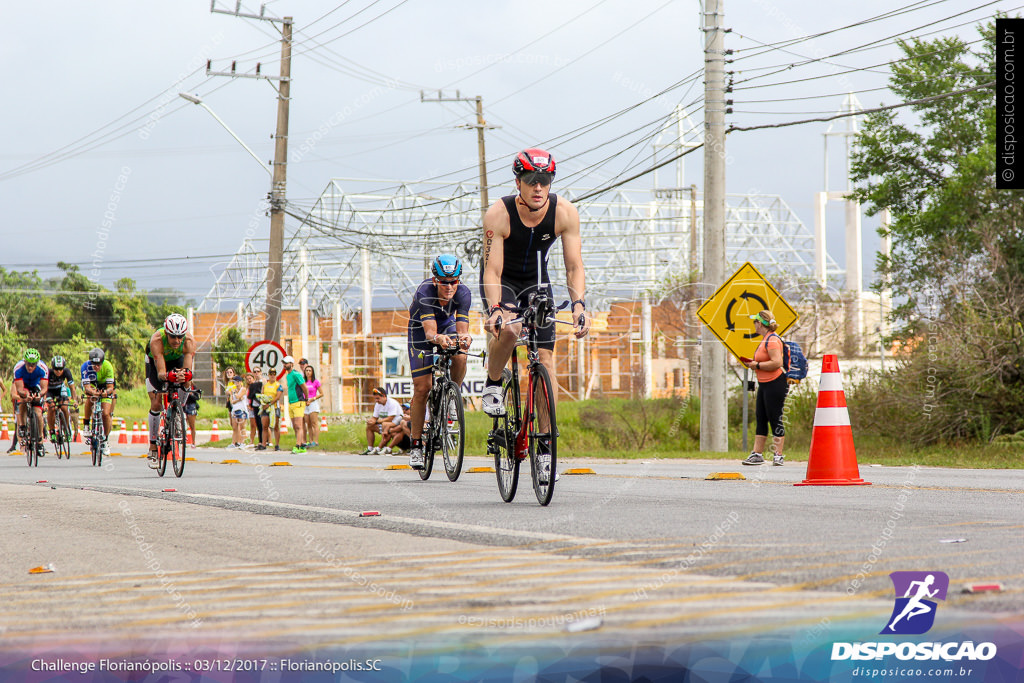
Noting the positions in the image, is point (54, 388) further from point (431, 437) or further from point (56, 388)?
point (431, 437)

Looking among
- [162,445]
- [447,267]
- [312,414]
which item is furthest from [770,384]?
[312,414]

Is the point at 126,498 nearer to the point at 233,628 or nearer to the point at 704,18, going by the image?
the point at 233,628

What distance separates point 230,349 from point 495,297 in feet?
242

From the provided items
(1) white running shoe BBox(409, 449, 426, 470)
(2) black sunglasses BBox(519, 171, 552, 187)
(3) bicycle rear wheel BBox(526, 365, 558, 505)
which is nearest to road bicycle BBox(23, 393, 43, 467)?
(1) white running shoe BBox(409, 449, 426, 470)

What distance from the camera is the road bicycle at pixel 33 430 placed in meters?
20.0

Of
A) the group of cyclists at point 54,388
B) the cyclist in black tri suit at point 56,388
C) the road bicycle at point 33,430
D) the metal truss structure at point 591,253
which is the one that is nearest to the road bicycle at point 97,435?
the group of cyclists at point 54,388

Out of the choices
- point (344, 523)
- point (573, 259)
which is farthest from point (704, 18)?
point (344, 523)

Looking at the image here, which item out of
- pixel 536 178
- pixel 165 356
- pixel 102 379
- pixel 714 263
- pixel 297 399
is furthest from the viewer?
pixel 297 399

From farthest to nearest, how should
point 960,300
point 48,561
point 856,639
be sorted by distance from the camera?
point 960,300 → point 48,561 → point 856,639

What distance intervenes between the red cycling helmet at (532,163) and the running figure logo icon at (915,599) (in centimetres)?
412

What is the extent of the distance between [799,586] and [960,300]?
63.8ft

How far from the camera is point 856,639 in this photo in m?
3.28

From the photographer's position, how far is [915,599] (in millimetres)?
3604

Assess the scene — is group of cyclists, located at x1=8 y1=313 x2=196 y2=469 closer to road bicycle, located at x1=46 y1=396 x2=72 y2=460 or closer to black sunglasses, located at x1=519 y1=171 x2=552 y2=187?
road bicycle, located at x1=46 y1=396 x2=72 y2=460
